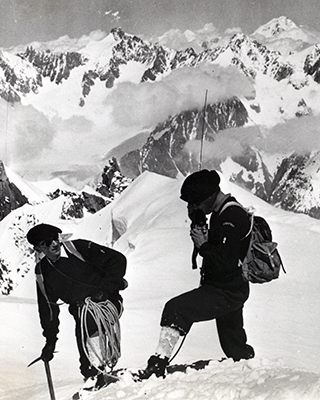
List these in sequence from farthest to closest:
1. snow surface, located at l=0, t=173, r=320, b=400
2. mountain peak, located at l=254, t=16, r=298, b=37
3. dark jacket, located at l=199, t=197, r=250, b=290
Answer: mountain peak, located at l=254, t=16, r=298, b=37 < snow surface, located at l=0, t=173, r=320, b=400 < dark jacket, located at l=199, t=197, r=250, b=290

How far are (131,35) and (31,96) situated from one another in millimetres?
744

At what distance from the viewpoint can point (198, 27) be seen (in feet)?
10.5

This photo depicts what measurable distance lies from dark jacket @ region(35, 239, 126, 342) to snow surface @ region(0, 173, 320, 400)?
24cm

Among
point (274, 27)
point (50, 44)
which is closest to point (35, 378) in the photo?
point (50, 44)

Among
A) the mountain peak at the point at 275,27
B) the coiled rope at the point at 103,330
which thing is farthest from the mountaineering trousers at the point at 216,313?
the mountain peak at the point at 275,27

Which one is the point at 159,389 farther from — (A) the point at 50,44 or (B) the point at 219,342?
(A) the point at 50,44

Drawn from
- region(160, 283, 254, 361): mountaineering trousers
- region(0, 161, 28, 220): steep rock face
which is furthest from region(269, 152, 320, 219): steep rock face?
region(0, 161, 28, 220): steep rock face

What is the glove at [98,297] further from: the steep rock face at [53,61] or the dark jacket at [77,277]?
the steep rock face at [53,61]

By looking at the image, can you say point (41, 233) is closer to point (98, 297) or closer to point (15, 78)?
point (98, 297)

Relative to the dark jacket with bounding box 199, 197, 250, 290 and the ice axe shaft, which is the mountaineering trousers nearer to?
the dark jacket with bounding box 199, 197, 250, 290

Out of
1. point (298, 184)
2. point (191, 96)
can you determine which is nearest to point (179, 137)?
point (191, 96)

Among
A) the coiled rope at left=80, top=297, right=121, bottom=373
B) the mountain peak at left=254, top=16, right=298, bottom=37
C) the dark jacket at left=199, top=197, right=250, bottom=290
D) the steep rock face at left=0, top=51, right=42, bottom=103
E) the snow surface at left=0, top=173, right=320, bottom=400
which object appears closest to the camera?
the dark jacket at left=199, top=197, right=250, bottom=290

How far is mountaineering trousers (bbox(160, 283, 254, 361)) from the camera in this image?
7.69ft

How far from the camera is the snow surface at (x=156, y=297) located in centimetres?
284
